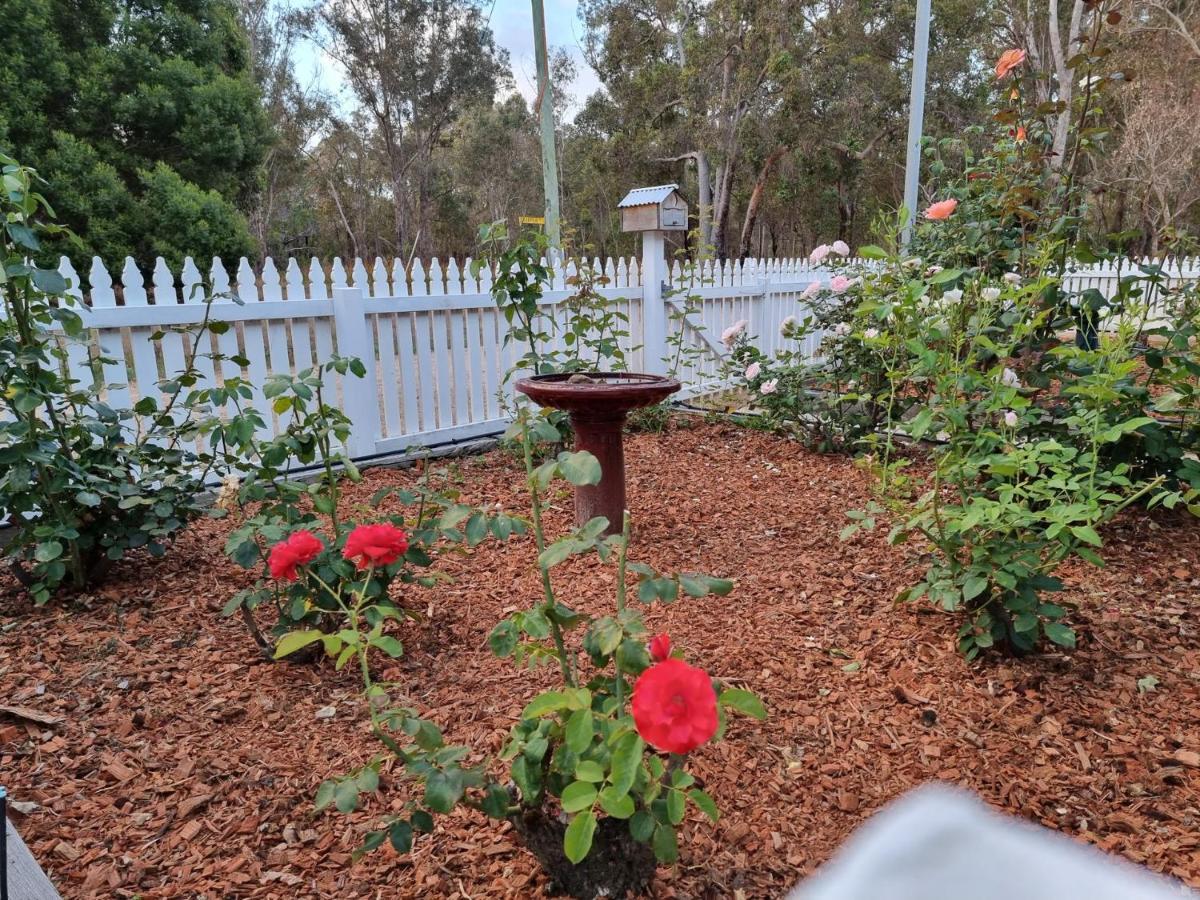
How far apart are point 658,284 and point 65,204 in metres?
9.11

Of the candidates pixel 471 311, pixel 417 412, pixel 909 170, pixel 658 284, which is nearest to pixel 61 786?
pixel 417 412

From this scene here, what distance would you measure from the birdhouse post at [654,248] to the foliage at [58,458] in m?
3.68

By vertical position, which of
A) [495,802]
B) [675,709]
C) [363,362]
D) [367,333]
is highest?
[367,333]

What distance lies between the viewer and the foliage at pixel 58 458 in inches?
81.6

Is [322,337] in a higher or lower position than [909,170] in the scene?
lower

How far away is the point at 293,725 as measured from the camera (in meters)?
1.80

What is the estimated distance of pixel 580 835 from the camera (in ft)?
3.16

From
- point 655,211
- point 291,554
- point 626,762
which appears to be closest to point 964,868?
point 626,762

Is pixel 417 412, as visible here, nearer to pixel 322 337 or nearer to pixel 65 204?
pixel 322 337

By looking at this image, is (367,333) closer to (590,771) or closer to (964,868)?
(590,771)

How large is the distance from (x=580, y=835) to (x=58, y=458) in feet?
6.96

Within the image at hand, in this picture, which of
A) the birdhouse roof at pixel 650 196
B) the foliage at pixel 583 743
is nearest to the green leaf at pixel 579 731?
the foliage at pixel 583 743

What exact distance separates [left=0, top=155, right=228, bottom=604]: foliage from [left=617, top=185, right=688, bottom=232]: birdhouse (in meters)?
3.82

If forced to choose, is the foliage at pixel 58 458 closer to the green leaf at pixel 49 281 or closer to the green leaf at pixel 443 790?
the green leaf at pixel 49 281
